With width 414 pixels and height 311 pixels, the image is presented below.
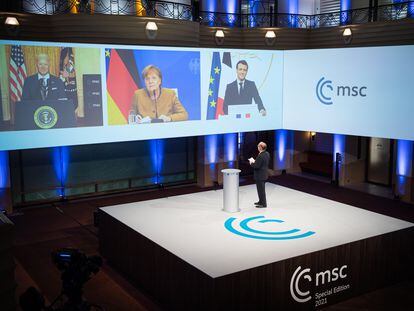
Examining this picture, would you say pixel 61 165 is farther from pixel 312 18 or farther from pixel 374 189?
pixel 312 18

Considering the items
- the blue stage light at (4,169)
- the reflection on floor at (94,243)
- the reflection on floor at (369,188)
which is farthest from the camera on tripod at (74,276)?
the reflection on floor at (369,188)

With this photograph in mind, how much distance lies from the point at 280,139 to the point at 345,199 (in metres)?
3.04

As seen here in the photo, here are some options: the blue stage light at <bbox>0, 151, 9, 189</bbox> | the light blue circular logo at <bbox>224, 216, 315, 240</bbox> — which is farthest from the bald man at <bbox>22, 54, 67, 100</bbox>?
the light blue circular logo at <bbox>224, 216, 315, 240</bbox>

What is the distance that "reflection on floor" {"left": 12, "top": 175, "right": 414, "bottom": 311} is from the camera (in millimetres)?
6227

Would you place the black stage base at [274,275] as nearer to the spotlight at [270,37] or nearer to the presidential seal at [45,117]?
the presidential seal at [45,117]

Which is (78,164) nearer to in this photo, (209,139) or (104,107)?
(104,107)

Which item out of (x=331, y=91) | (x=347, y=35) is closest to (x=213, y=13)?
(x=347, y=35)

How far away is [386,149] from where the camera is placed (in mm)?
11898

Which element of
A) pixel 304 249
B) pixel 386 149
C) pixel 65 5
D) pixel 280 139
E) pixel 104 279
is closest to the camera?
pixel 304 249

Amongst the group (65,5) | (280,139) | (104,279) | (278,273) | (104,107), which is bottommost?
(104,279)

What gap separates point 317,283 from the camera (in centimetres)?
599

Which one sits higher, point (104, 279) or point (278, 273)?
point (278, 273)

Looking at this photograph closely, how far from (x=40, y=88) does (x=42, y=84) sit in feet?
0.26

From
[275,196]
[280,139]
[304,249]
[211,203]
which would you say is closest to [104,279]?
[211,203]
